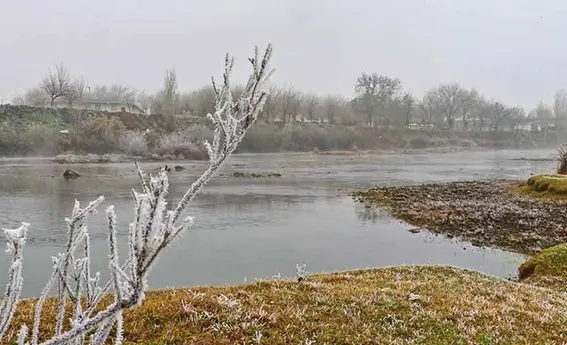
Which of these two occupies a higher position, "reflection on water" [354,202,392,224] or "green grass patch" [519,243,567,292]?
"green grass patch" [519,243,567,292]

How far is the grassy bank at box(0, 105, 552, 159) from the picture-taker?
74000mm

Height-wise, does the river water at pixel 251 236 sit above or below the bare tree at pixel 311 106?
below

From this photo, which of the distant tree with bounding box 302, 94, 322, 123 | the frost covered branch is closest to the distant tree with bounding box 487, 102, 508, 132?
the distant tree with bounding box 302, 94, 322, 123

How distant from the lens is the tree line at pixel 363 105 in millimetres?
111812

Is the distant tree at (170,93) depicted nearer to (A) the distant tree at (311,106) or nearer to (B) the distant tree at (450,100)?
(A) the distant tree at (311,106)

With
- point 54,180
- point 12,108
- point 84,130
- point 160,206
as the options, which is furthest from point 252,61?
point 12,108

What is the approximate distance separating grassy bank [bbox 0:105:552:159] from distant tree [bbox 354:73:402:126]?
11.4 m

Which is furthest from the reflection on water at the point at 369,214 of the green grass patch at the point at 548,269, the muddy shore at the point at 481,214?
the green grass patch at the point at 548,269

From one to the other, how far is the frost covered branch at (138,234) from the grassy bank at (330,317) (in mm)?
3041

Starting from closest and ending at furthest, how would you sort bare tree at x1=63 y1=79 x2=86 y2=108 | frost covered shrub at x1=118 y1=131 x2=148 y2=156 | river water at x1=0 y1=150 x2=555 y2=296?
river water at x1=0 y1=150 x2=555 y2=296, frost covered shrub at x1=118 y1=131 x2=148 y2=156, bare tree at x1=63 y1=79 x2=86 y2=108

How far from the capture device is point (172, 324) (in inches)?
221

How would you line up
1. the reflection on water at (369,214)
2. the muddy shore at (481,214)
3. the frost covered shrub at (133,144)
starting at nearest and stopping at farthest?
the muddy shore at (481,214) < the reflection on water at (369,214) < the frost covered shrub at (133,144)

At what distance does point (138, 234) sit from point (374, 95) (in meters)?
146

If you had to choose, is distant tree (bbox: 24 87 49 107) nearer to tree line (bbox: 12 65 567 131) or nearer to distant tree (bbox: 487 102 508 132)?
tree line (bbox: 12 65 567 131)
